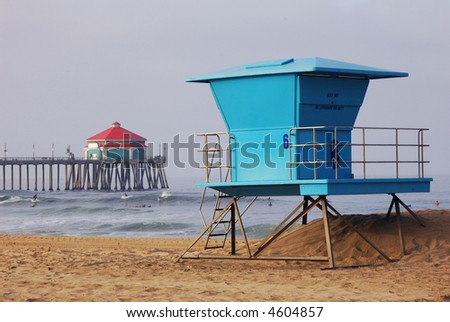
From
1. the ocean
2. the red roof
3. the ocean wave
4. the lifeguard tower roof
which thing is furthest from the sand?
the red roof

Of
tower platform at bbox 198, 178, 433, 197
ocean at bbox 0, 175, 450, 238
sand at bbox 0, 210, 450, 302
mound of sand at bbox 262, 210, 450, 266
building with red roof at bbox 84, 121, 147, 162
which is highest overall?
building with red roof at bbox 84, 121, 147, 162

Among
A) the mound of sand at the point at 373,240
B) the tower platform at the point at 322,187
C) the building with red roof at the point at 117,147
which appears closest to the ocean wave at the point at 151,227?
the mound of sand at the point at 373,240

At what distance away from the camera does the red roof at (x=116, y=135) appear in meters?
87.9

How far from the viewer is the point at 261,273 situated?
15.9 meters

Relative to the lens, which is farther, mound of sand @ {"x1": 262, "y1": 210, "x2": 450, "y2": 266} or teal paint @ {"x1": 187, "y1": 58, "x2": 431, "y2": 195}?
mound of sand @ {"x1": 262, "y1": 210, "x2": 450, "y2": 266}

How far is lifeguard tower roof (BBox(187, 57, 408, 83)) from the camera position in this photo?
1639 centimetres

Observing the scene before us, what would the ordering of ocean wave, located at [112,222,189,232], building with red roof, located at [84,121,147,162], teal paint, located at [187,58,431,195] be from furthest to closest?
building with red roof, located at [84,121,147,162] < ocean wave, located at [112,222,189,232] < teal paint, located at [187,58,431,195]

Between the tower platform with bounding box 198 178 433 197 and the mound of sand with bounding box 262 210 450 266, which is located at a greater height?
the tower platform with bounding box 198 178 433 197

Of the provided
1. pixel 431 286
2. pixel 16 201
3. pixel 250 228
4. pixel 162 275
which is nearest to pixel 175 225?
pixel 250 228

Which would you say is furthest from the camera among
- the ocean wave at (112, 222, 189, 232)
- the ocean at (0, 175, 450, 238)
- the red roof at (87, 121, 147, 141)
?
the red roof at (87, 121, 147, 141)

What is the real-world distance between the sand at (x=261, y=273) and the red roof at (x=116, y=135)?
2599 inches

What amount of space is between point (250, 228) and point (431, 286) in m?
23.6

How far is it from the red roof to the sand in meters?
66.0

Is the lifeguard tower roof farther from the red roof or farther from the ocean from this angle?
the red roof
